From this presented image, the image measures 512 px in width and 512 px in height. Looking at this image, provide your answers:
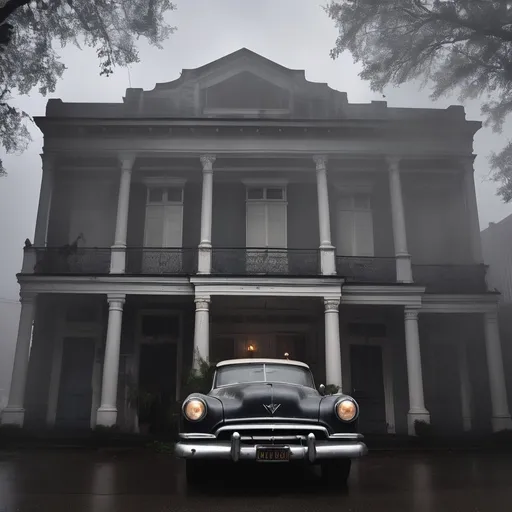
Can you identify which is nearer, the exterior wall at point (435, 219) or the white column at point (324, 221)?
the white column at point (324, 221)

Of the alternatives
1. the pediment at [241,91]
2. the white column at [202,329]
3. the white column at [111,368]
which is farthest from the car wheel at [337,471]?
the pediment at [241,91]

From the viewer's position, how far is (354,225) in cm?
1422

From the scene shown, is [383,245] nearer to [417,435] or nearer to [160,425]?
[417,435]

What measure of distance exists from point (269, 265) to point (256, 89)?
17.9 ft

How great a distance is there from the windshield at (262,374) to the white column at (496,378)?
7.42m

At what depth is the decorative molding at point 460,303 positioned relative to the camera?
42.0 ft

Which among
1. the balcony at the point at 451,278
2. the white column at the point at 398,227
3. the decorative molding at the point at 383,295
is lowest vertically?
the decorative molding at the point at 383,295

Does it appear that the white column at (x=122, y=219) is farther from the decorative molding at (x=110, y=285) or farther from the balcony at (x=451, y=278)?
the balcony at (x=451, y=278)

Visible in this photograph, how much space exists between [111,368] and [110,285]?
6.47ft

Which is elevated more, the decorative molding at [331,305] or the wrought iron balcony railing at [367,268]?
the wrought iron balcony railing at [367,268]

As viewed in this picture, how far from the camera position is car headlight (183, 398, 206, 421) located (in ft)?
16.6

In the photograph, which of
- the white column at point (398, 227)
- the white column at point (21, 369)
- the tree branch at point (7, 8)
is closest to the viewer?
the tree branch at point (7, 8)

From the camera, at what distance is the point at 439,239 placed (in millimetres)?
14422

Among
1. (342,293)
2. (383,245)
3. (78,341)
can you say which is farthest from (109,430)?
(383,245)
